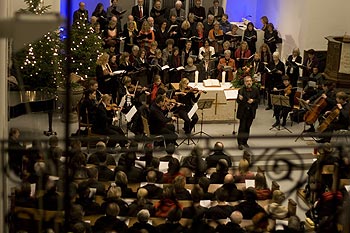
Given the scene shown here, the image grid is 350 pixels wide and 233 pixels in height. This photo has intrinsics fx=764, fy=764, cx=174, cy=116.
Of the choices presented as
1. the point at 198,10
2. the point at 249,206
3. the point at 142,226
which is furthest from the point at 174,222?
the point at 198,10

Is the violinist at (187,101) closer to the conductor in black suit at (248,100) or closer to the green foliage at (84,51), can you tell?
the conductor in black suit at (248,100)

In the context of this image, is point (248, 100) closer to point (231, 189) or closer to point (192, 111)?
point (192, 111)

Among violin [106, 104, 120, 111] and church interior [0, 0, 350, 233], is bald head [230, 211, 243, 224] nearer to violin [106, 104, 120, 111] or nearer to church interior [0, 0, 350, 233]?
church interior [0, 0, 350, 233]

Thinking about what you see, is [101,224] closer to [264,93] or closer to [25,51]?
[25,51]

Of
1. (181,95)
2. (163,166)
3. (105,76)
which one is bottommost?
(163,166)

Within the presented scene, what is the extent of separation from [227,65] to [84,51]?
3568mm

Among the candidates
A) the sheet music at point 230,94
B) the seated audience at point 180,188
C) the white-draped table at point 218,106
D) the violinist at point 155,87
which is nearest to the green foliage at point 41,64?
the violinist at point 155,87

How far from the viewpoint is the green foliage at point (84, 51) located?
14.8m

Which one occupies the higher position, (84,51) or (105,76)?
(84,51)

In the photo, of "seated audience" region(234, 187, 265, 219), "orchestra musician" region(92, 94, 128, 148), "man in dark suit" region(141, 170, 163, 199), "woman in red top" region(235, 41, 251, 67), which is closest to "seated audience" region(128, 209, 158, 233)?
"man in dark suit" region(141, 170, 163, 199)

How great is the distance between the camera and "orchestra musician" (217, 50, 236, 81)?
16.5 m


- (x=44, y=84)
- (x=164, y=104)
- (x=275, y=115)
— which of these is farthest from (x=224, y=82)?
(x=44, y=84)

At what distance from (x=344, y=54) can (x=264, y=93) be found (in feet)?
6.42

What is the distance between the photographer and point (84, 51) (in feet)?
48.6
